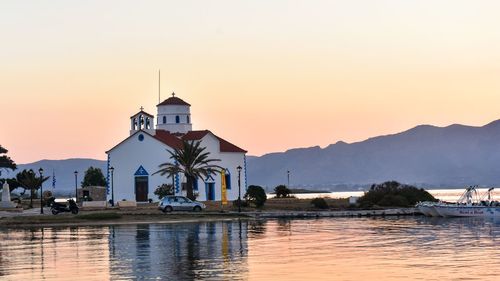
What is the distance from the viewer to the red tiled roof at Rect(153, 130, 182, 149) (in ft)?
325

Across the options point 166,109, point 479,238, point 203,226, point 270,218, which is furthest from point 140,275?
point 166,109

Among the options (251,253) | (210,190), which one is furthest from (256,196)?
(251,253)

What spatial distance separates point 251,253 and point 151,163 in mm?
59470

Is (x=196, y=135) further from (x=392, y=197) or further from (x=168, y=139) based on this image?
(x=392, y=197)

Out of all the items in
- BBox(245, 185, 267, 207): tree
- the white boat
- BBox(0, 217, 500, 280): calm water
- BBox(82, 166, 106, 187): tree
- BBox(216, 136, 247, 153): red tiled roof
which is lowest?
BBox(0, 217, 500, 280): calm water

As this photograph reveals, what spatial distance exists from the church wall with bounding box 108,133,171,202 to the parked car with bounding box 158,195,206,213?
18.6 m

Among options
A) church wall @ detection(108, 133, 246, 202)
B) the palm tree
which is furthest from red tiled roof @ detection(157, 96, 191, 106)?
the palm tree

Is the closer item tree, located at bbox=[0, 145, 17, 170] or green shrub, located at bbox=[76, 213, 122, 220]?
green shrub, located at bbox=[76, 213, 122, 220]

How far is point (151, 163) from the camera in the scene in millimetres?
99000

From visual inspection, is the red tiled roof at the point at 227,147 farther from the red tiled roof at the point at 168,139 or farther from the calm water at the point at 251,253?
the calm water at the point at 251,253

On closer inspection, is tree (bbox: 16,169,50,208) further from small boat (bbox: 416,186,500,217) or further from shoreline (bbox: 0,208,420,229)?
small boat (bbox: 416,186,500,217)

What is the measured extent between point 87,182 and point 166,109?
18590mm

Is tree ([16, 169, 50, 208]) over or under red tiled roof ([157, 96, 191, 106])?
under

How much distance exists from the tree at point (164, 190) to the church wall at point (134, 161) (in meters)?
1.17
